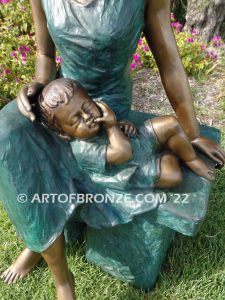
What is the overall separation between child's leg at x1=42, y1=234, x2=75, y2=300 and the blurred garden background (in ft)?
0.68

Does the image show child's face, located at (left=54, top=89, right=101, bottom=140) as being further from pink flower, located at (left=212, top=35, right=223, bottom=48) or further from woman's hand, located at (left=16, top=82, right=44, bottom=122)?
pink flower, located at (left=212, top=35, right=223, bottom=48)

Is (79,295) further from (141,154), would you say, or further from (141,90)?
(141,90)

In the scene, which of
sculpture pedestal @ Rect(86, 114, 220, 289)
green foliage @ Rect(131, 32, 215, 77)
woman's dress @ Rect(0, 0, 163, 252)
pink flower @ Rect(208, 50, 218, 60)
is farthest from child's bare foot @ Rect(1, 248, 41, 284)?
pink flower @ Rect(208, 50, 218, 60)

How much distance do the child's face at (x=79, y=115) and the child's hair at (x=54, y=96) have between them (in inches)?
0.6

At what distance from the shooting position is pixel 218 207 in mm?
2592

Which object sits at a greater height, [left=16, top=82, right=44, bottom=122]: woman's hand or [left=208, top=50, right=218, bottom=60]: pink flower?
[left=16, top=82, right=44, bottom=122]: woman's hand

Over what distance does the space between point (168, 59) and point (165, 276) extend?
3.72 feet

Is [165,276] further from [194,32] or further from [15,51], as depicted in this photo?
[194,32]

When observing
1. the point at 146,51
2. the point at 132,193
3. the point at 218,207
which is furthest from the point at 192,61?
the point at 132,193

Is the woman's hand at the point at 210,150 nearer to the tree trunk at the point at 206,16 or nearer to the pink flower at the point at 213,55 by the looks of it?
the pink flower at the point at 213,55

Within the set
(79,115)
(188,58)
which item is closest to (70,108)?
(79,115)

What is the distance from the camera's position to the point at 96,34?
161cm

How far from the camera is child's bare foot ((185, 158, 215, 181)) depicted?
185cm

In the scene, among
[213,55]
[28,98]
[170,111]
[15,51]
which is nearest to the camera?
→ [28,98]
